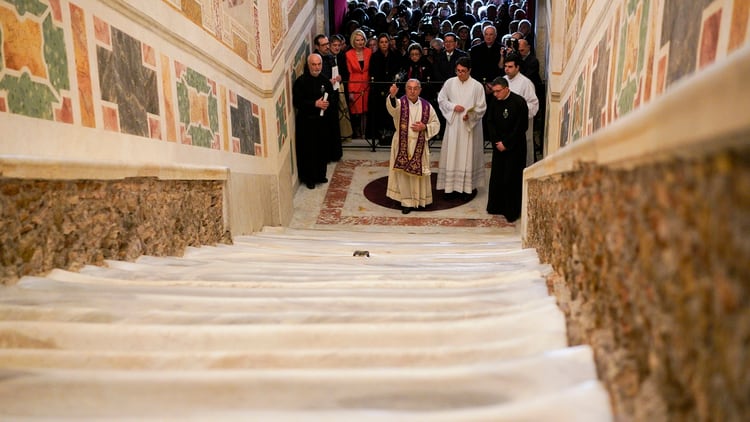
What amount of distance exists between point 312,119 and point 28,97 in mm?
5571

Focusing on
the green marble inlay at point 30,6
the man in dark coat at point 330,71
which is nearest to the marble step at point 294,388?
the green marble inlay at point 30,6

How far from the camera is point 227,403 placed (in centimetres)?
117

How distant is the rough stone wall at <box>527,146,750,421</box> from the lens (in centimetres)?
69

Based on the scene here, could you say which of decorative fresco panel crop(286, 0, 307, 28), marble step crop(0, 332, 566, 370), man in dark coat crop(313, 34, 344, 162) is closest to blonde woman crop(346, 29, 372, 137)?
man in dark coat crop(313, 34, 344, 162)

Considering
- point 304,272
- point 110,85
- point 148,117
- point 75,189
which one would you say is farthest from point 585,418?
point 148,117

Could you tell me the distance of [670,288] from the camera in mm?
877

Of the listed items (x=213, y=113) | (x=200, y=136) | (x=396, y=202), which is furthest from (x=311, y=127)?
(x=200, y=136)

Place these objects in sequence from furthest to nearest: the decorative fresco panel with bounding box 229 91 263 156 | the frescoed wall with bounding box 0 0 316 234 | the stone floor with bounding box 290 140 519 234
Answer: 1. the stone floor with bounding box 290 140 519 234
2. the decorative fresco panel with bounding box 229 91 263 156
3. the frescoed wall with bounding box 0 0 316 234

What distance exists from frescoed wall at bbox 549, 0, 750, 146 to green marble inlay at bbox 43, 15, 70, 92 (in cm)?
289

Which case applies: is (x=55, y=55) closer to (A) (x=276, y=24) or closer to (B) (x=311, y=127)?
(A) (x=276, y=24)

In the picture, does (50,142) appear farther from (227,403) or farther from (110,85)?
(227,403)

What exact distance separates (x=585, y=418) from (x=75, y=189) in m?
2.19

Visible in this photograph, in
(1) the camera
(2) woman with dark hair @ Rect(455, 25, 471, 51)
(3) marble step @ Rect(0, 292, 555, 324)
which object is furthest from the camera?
(2) woman with dark hair @ Rect(455, 25, 471, 51)

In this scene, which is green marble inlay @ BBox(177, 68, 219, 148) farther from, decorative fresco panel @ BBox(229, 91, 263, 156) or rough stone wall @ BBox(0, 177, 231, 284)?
rough stone wall @ BBox(0, 177, 231, 284)
